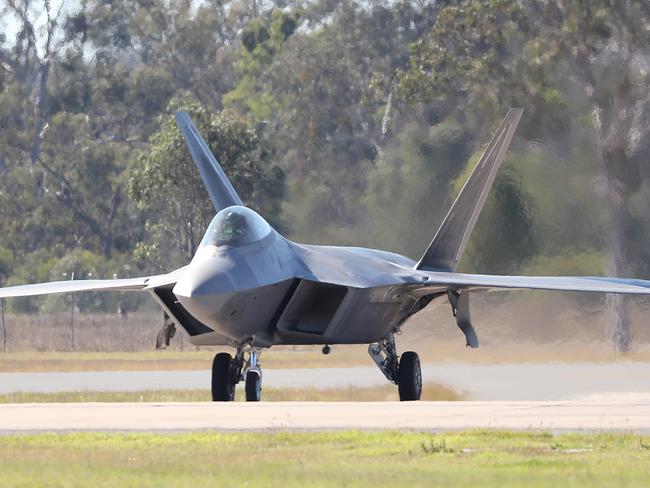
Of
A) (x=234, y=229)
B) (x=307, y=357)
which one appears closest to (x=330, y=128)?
(x=307, y=357)

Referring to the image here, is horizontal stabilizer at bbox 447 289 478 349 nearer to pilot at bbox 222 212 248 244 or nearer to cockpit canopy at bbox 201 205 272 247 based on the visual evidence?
cockpit canopy at bbox 201 205 272 247

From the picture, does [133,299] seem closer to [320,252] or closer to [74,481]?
[320,252]

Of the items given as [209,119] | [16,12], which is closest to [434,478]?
[209,119]

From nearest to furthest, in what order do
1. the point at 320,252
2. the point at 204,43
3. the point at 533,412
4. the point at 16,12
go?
1. the point at 533,412
2. the point at 320,252
3. the point at 16,12
4. the point at 204,43

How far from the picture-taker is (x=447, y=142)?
2750cm

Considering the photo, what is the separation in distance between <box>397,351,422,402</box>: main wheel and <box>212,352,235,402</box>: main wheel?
2.10m

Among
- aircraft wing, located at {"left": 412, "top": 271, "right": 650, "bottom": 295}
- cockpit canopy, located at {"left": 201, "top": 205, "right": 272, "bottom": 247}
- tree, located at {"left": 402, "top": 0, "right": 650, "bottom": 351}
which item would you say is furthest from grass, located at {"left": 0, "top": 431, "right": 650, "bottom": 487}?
tree, located at {"left": 402, "top": 0, "right": 650, "bottom": 351}

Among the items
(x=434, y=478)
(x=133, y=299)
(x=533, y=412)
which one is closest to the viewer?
(x=434, y=478)

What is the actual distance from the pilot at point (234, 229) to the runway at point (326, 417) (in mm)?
1861

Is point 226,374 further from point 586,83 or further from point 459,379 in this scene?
point 586,83

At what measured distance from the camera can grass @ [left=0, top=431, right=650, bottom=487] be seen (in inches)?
379

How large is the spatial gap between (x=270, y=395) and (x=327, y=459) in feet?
38.2

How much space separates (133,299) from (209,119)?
11.0 m

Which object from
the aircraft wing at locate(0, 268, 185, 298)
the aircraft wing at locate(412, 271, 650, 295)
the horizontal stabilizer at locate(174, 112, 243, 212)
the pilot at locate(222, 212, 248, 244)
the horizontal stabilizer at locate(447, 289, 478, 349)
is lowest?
the horizontal stabilizer at locate(447, 289, 478, 349)
